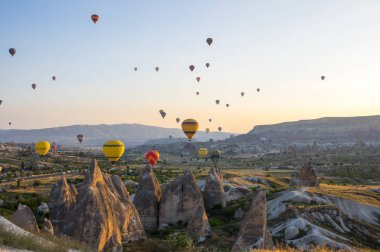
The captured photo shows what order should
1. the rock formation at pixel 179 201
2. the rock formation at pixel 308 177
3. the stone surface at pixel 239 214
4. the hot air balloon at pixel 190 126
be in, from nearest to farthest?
the rock formation at pixel 179 201 < the stone surface at pixel 239 214 < the rock formation at pixel 308 177 < the hot air balloon at pixel 190 126

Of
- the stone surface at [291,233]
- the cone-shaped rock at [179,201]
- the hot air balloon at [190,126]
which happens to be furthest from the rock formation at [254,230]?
the hot air balloon at [190,126]

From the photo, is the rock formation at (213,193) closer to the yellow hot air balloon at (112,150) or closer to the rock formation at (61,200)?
the rock formation at (61,200)

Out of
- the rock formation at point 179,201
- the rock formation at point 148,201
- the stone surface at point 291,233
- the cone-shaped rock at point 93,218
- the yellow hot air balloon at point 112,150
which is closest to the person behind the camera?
the cone-shaped rock at point 93,218

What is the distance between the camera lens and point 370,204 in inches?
1727

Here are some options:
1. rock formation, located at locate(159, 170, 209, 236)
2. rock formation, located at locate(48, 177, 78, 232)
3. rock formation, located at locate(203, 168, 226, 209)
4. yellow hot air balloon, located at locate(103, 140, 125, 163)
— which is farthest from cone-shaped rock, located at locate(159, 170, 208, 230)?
yellow hot air balloon, located at locate(103, 140, 125, 163)

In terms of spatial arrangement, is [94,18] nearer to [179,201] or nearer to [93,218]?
[179,201]

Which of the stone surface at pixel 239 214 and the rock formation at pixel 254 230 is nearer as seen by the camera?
the rock formation at pixel 254 230

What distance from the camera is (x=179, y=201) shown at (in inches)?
1469

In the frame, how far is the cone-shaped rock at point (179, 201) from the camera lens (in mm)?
36875

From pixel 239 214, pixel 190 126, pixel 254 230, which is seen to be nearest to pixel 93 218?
pixel 254 230

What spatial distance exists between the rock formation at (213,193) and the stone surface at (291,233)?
1067 cm

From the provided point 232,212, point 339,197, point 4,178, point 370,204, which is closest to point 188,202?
point 232,212

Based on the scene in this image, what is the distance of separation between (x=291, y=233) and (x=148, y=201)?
12.5 m

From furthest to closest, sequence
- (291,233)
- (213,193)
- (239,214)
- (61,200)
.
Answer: (213,193) → (239,214) → (61,200) → (291,233)
